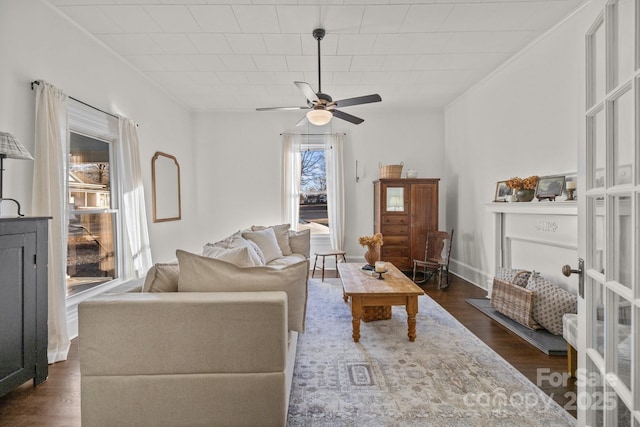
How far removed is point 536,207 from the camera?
3.27 meters

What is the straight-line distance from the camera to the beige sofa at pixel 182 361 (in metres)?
1.55

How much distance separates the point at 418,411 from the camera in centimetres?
183

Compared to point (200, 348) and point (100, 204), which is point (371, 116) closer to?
point (100, 204)

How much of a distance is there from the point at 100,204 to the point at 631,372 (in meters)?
4.39

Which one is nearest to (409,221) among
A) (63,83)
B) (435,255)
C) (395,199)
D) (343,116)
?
(395,199)

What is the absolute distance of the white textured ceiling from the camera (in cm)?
283

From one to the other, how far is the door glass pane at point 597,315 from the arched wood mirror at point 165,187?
4.80 meters

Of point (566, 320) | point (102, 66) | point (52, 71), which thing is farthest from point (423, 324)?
point (102, 66)

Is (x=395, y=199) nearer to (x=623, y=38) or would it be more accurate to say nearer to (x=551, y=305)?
(x=551, y=305)

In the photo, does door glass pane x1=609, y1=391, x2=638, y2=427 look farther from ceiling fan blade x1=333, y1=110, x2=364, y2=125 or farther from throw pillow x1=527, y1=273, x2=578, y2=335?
ceiling fan blade x1=333, y1=110, x2=364, y2=125

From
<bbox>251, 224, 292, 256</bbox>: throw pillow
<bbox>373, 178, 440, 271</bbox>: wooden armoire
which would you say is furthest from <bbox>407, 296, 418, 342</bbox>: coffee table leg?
<bbox>373, 178, 440, 271</bbox>: wooden armoire

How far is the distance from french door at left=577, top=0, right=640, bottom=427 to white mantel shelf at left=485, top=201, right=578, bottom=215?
75.5 inches

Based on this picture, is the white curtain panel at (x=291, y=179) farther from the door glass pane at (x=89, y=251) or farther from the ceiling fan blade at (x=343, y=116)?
the door glass pane at (x=89, y=251)

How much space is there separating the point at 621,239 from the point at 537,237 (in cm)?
274
